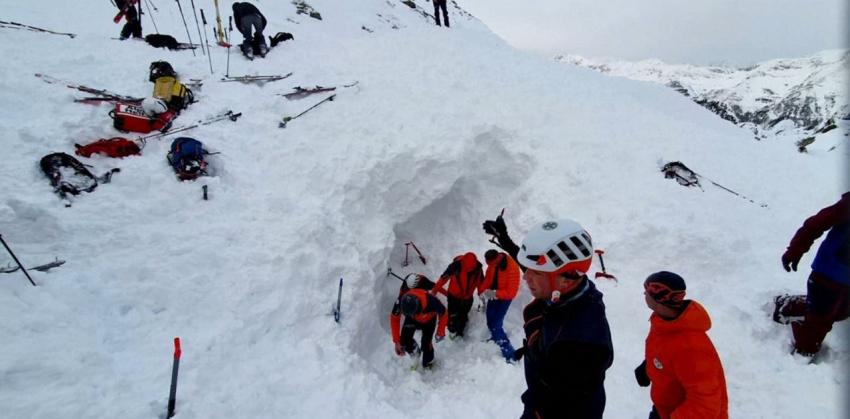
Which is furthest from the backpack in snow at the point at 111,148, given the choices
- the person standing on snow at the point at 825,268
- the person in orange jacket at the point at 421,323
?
the person standing on snow at the point at 825,268

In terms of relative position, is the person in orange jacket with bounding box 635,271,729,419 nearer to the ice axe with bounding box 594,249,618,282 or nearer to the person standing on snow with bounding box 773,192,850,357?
the person standing on snow with bounding box 773,192,850,357

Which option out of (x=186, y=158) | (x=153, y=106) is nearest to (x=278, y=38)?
(x=153, y=106)

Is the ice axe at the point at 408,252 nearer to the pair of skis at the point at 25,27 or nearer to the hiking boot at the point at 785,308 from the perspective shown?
the hiking boot at the point at 785,308

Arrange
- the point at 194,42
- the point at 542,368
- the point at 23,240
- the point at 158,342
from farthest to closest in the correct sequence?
the point at 194,42
the point at 23,240
the point at 158,342
the point at 542,368

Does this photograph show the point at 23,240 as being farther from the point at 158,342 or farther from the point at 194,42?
the point at 194,42

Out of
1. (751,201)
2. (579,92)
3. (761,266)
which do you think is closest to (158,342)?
(761,266)

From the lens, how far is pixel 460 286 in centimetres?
677

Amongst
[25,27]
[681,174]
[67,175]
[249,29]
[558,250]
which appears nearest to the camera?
[558,250]

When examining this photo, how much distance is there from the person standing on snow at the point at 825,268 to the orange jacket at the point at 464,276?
3987mm

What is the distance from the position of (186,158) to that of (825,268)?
906cm

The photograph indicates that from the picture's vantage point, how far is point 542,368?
A: 7.97 ft

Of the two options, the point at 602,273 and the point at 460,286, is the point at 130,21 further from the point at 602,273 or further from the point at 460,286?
the point at 602,273

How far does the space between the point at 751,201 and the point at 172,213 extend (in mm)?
10652

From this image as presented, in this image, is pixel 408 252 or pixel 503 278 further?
pixel 408 252
